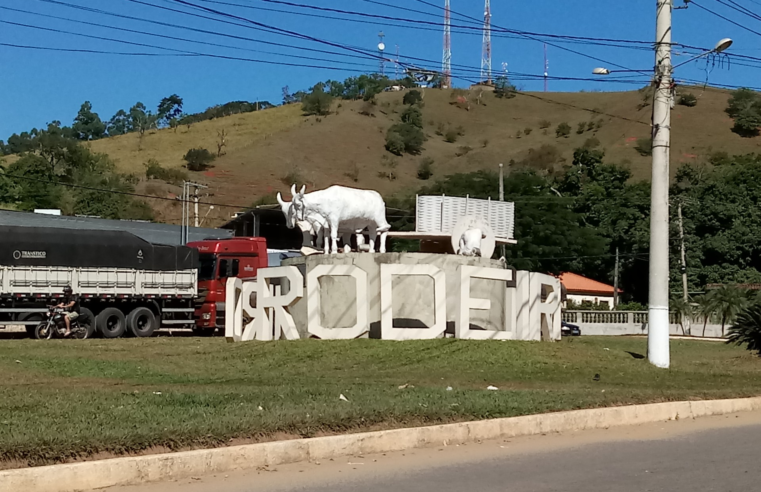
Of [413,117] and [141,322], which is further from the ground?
[413,117]

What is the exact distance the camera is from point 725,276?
65375 millimetres

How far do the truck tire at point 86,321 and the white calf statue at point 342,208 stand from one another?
33.0ft

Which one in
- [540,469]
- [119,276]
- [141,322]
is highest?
[119,276]

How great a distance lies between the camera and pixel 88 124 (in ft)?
499

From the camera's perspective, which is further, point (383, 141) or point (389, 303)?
point (383, 141)

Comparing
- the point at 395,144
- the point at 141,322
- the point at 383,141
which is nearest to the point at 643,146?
the point at 395,144

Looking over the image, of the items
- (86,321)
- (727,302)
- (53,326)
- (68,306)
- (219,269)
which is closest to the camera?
(68,306)

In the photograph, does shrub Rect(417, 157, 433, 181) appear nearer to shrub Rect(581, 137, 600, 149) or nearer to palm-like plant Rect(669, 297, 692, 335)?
shrub Rect(581, 137, 600, 149)

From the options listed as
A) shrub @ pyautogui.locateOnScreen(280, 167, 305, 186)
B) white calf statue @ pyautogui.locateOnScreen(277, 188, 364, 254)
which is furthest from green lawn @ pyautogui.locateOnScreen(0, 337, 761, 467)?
shrub @ pyautogui.locateOnScreen(280, 167, 305, 186)

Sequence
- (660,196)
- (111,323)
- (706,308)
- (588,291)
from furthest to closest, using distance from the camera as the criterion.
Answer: (588,291), (706,308), (111,323), (660,196)

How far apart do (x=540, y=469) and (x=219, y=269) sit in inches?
1027

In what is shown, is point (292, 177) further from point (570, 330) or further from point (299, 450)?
point (299, 450)

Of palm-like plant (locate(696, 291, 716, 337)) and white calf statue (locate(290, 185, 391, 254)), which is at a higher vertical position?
white calf statue (locate(290, 185, 391, 254))

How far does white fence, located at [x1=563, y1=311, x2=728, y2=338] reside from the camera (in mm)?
52844
